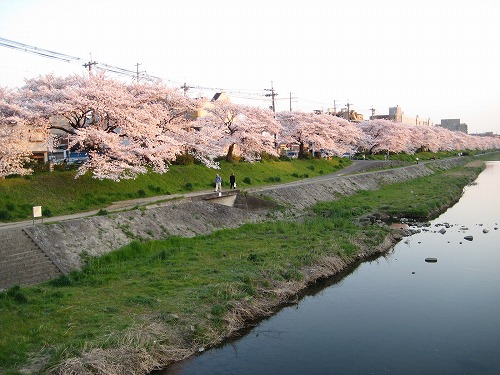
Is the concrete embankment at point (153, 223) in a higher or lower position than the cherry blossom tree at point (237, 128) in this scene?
lower

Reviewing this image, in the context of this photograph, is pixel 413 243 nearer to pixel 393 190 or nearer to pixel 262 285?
pixel 262 285

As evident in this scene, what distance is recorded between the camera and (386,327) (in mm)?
13914

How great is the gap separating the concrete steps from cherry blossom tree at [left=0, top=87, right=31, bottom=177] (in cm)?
793

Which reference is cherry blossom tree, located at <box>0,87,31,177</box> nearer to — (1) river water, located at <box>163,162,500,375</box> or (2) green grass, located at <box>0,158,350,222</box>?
(2) green grass, located at <box>0,158,350,222</box>

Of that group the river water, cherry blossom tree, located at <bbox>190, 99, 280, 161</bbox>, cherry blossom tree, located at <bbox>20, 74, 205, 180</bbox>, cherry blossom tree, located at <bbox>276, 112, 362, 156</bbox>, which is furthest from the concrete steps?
cherry blossom tree, located at <bbox>276, 112, 362, 156</bbox>

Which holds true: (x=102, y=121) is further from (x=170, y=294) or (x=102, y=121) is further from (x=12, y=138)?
(x=170, y=294)

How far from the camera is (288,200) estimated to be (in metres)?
32.4

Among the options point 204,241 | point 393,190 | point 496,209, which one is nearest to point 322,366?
point 204,241

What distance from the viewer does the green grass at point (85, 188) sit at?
70.5 ft

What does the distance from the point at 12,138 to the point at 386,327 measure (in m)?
20.1

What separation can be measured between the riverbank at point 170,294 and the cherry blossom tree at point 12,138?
875 cm

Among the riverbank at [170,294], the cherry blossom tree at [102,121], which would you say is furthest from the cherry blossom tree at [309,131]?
the riverbank at [170,294]

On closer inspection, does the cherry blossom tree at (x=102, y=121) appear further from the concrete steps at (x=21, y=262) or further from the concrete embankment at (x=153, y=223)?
the concrete steps at (x=21, y=262)

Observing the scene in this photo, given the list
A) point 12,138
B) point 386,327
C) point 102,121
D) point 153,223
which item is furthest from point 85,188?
point 386,327
